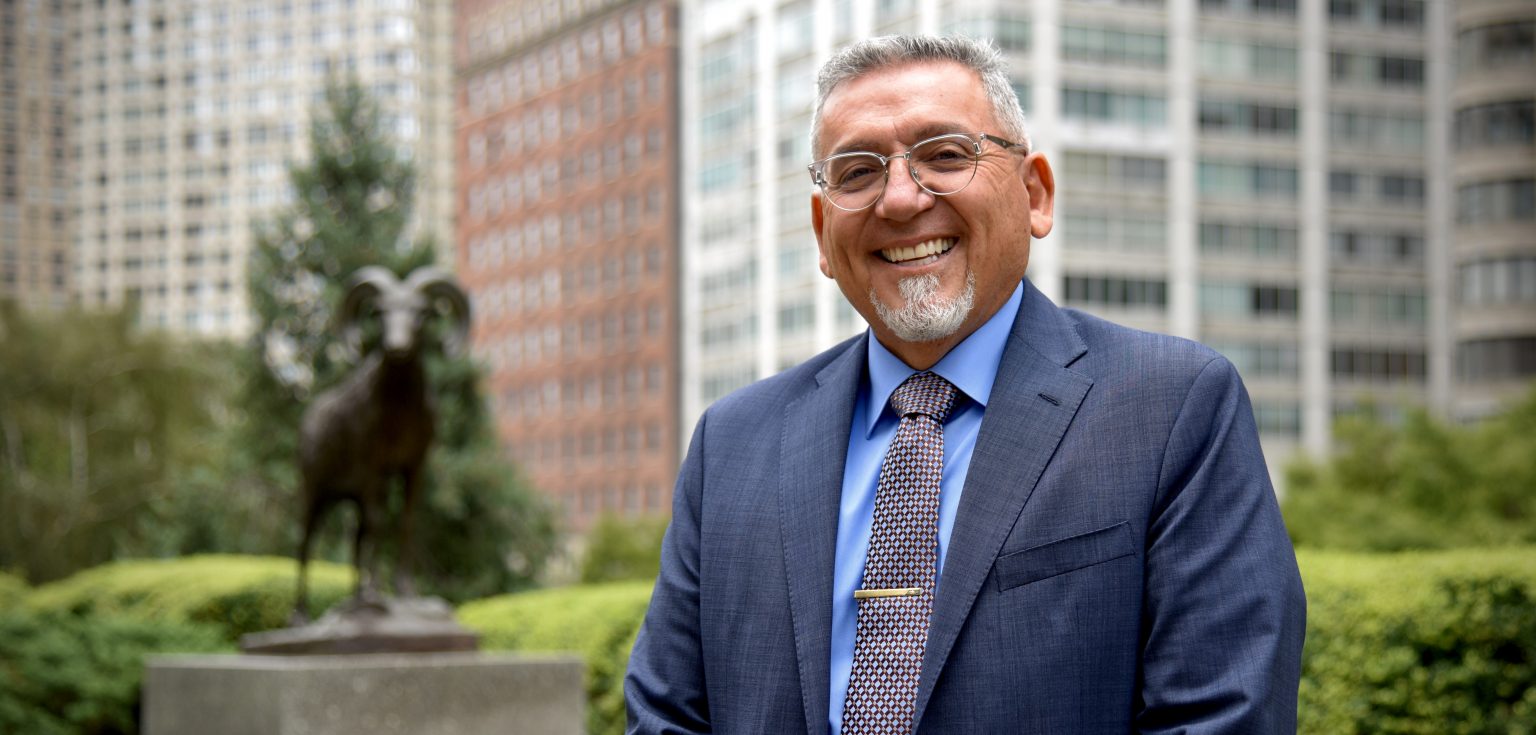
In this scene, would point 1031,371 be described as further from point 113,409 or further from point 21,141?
point 21,141

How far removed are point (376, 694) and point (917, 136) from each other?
945 centimetres

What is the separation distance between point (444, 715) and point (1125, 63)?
55.4 m

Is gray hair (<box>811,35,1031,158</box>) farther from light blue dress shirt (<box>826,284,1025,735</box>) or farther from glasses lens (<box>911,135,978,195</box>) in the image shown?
light blue dress shirt (<box>826,284,1025,735</box>)

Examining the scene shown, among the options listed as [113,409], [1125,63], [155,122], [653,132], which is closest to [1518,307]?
[1125,63]

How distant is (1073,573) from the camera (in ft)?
8.88

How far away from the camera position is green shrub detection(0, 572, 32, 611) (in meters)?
18.7

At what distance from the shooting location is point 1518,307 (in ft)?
201

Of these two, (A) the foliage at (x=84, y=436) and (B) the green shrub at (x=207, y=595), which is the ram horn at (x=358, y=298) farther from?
(A) the foliage at (x=84, y=436)

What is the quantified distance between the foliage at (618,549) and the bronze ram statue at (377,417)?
158 ft

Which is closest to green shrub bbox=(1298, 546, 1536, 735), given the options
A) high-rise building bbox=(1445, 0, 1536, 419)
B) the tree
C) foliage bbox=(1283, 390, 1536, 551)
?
foliage bbox=(1283, 390, 1536, 551)

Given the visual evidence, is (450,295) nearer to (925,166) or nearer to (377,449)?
(377,449)

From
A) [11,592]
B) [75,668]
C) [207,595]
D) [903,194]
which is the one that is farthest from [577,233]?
[903,194]

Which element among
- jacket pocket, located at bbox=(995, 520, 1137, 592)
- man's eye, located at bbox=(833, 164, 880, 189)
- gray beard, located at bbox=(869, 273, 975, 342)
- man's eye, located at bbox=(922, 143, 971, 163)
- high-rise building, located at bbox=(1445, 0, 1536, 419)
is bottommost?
jacket pocket, located at bbox=(995, 520, 1137, 592)

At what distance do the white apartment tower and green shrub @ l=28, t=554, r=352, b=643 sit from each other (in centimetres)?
4378
